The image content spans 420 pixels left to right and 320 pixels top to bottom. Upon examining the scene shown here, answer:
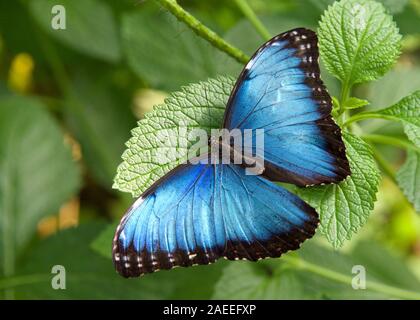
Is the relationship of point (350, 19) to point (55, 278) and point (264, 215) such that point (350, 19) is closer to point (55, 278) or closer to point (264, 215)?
point (264, 215)

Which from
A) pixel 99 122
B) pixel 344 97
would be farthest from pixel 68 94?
pixel 344 97

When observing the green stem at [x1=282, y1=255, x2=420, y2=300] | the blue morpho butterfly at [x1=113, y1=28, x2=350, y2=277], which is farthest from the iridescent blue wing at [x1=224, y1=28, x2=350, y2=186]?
the green stem at [x1=282, y1=255, x2=420, y2=300]

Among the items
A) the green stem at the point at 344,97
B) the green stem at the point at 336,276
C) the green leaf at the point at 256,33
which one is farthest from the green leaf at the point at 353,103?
the green stem at the point at 336,276

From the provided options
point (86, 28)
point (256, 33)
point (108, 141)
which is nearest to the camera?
point (256, 33)

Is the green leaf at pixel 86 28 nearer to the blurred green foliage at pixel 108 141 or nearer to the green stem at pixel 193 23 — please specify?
the blurred green foliage at pixel 108 141

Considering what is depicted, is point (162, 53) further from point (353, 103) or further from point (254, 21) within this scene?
point (353, 103)
